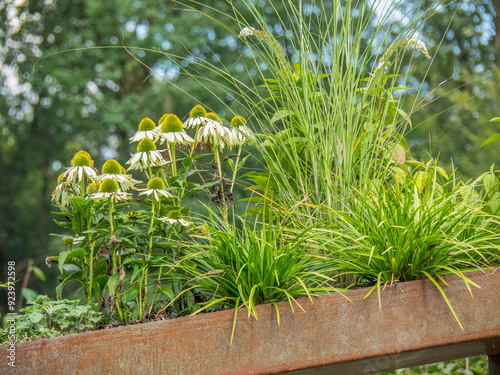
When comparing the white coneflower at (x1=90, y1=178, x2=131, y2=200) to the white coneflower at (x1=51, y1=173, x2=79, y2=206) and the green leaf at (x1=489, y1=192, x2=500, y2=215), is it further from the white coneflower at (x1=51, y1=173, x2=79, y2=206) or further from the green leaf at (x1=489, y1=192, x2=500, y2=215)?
the green leaf at (x1=489, y1=192, x2=500, y2=215)

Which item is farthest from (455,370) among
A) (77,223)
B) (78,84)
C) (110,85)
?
(110,85)

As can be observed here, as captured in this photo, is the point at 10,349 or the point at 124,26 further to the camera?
the point at 124,26

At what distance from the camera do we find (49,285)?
8.95m

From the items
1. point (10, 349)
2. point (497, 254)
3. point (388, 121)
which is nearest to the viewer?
point (10, 349)

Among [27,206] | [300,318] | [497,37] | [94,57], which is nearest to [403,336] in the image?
A: [300,318]

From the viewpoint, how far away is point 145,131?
1.58 metres

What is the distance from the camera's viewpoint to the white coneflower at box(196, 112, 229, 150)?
160cm

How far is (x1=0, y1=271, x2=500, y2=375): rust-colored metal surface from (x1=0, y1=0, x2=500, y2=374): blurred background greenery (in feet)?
20.3

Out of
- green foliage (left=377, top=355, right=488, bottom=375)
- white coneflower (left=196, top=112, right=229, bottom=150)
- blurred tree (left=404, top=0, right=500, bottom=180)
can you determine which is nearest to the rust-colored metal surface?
white coneflower (left=196, top=112, right=229, bottom=150)

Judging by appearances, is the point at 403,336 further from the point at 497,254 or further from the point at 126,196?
the point at 126,196

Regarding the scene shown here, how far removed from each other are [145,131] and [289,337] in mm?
827

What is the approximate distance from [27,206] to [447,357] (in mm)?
10434

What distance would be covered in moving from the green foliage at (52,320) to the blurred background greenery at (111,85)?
6.07 m

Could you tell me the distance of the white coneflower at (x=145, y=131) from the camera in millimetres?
1544
